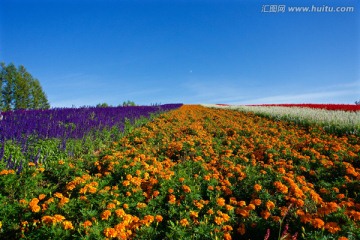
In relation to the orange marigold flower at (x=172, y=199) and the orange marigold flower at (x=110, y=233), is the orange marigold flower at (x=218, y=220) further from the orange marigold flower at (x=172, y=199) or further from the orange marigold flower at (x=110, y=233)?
the orange marigold flower at (x=110, y=233)

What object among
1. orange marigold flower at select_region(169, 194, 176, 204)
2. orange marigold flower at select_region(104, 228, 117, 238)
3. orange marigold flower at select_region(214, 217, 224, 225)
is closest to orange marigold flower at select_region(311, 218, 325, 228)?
orange marigold flower at select_region(214, 217, 224, 225)

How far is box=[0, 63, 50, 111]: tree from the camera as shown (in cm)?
4209

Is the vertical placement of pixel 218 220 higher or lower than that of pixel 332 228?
lower

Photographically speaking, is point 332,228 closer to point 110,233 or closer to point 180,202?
point 180,202

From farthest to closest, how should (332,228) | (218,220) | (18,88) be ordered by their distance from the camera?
(18,88) < (218,220) < (332,228)

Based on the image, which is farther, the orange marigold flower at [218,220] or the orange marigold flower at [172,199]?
the orange marigold flower at [172,199]

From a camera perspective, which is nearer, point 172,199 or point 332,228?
point 332,228

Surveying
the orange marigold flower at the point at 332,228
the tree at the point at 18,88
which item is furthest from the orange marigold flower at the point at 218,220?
the tree at the point at 18,88

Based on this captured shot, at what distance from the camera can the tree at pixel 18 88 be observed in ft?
138

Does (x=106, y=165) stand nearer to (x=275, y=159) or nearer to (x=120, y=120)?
(x=275, y=159)

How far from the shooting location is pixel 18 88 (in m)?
42.3

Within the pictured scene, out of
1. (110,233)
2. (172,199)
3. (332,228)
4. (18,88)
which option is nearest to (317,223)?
(332,228)

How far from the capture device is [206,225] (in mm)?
3590

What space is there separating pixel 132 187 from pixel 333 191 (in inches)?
142
